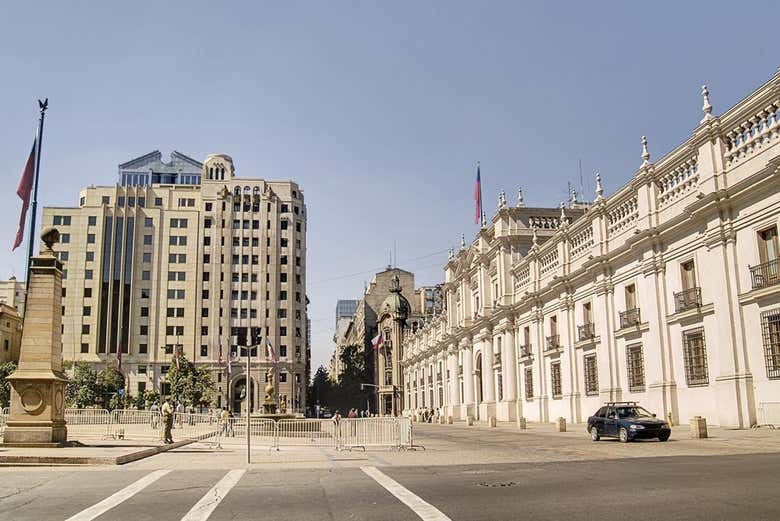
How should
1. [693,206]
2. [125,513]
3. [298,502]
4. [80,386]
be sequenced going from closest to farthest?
[125,513], [298,502], [693,206], [80,386]

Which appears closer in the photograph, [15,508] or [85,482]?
[15,508]

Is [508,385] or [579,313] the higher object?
[579,313]

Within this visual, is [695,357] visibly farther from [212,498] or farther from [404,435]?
[212,498]

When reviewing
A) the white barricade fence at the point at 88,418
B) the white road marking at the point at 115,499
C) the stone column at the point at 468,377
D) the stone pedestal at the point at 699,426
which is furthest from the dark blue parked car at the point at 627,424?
the stone column at the point at 468,377

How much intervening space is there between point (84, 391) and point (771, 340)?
67.2m

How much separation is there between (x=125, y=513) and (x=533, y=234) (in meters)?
46.2

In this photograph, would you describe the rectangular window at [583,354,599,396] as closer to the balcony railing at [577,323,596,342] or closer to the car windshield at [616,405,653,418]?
the balcony railing at [577,323,596,342]

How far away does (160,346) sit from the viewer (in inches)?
4085

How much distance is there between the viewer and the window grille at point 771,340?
24.7 m

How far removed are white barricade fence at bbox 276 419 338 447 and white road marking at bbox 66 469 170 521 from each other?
12.8 metres

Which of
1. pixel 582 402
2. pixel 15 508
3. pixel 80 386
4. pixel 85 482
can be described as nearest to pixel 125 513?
pixel 15 508

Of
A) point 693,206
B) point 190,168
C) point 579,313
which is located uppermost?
point 190,168

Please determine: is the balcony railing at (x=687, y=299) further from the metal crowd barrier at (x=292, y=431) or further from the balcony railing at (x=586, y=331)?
the metal crowd barrier at (x=292, y=431)

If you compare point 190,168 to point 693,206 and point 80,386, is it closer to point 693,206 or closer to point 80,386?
point 80,386
